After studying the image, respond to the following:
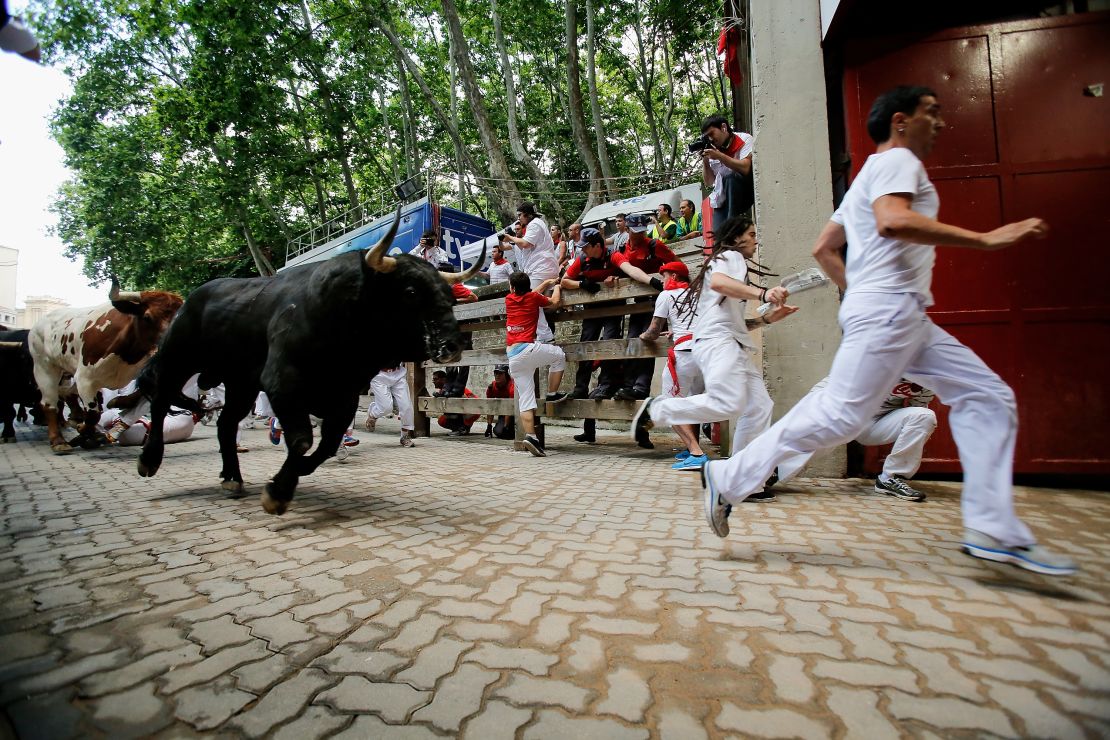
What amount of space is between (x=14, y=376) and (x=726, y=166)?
12.3 meters

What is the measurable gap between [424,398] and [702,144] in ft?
20.3

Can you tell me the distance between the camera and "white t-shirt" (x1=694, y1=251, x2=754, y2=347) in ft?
14.0

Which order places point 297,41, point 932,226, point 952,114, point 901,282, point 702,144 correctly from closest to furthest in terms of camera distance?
point 932,226 < point 901,282 < point 952,114 < point 702,144 < point 297,41

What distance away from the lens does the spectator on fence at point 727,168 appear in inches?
227

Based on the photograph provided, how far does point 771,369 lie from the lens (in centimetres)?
530

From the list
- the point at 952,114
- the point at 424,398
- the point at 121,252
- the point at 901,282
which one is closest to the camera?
the point at 901,282

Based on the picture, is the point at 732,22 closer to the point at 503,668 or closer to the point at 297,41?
the point at 503,668

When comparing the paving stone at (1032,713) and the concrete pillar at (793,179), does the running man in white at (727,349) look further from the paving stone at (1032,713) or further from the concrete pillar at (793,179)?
the paving stone at (1032,713)

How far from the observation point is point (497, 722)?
147 cm

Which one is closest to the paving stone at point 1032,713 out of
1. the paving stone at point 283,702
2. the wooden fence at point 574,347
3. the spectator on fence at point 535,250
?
the paving stone at point 283,702

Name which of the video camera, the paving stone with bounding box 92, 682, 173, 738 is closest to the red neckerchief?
the video camera

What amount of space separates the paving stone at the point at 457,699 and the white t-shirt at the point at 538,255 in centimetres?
717

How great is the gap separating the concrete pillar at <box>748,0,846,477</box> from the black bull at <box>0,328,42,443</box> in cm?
1177

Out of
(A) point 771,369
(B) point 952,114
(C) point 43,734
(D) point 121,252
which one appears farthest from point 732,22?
(D) point 121,252
